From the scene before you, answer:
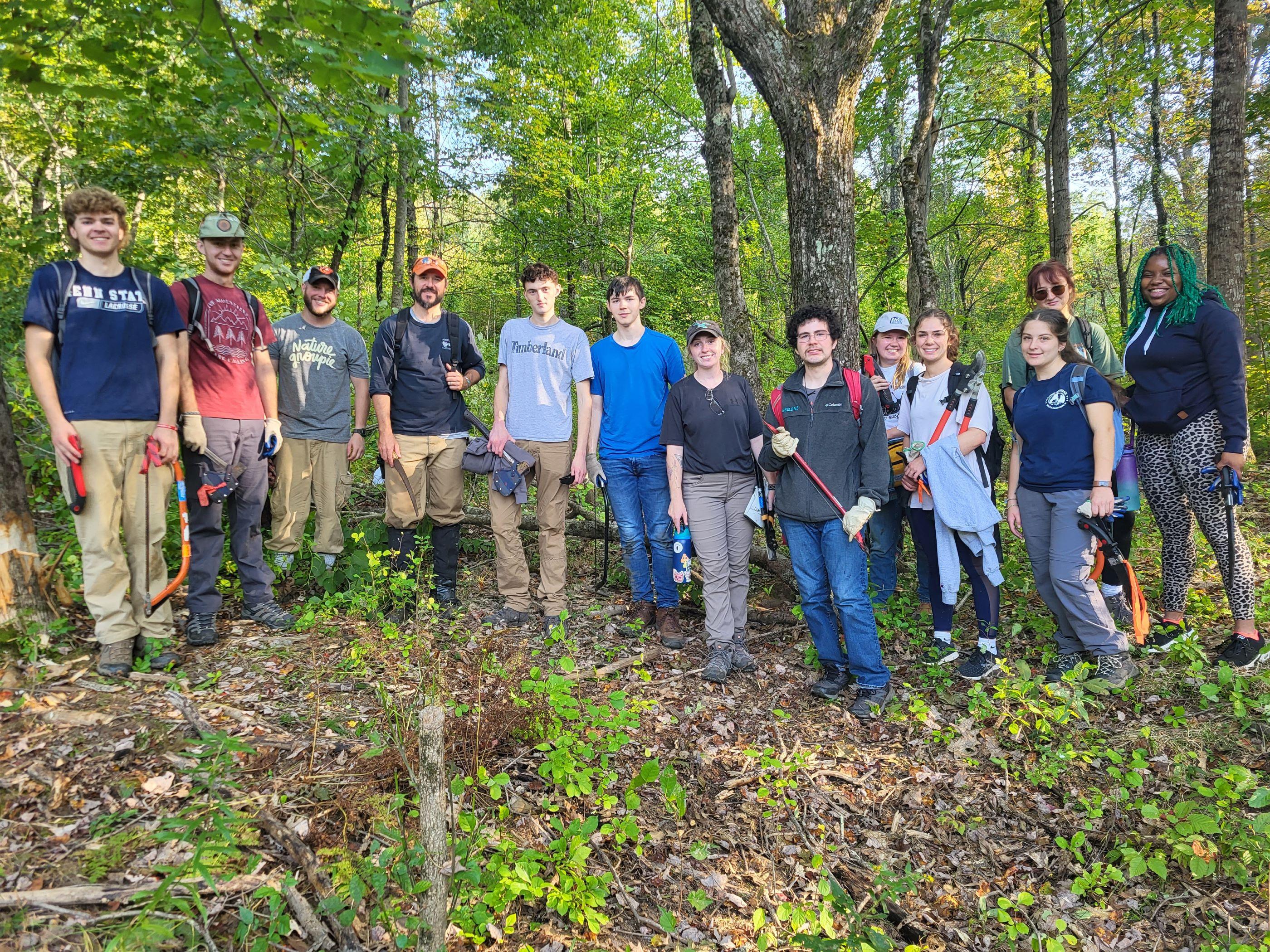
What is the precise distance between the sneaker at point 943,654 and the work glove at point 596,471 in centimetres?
261

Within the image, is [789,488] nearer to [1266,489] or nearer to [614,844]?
[614,844]

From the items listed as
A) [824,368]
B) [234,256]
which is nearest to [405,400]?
[234,256]

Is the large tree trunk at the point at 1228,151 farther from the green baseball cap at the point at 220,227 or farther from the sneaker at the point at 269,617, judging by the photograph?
the sneaker at the point at 269,617

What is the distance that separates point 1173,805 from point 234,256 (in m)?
6.30

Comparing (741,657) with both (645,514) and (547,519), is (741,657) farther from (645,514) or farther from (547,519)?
(547,519)

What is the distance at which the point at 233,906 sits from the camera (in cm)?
234

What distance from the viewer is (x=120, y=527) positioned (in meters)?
3.94

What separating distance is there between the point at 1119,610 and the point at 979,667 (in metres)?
1.44

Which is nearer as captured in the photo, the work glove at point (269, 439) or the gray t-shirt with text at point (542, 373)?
the work glove at point (269, 439)

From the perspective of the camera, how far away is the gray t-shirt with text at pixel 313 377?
5164mm

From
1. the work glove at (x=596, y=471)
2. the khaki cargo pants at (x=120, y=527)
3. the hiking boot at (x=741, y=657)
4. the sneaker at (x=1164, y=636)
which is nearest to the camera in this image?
the khaki cargo pants at (x=120, y=527)

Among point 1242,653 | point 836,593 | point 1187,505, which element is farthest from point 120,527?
point 1242,653

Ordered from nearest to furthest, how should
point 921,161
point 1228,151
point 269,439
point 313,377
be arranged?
point 269,439
point 313,377
point 1228,151
point 921,161

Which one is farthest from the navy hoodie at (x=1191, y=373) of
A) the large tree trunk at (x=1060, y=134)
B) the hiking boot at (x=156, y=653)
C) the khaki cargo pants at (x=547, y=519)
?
the hiking boot at (x=156, y=653)
